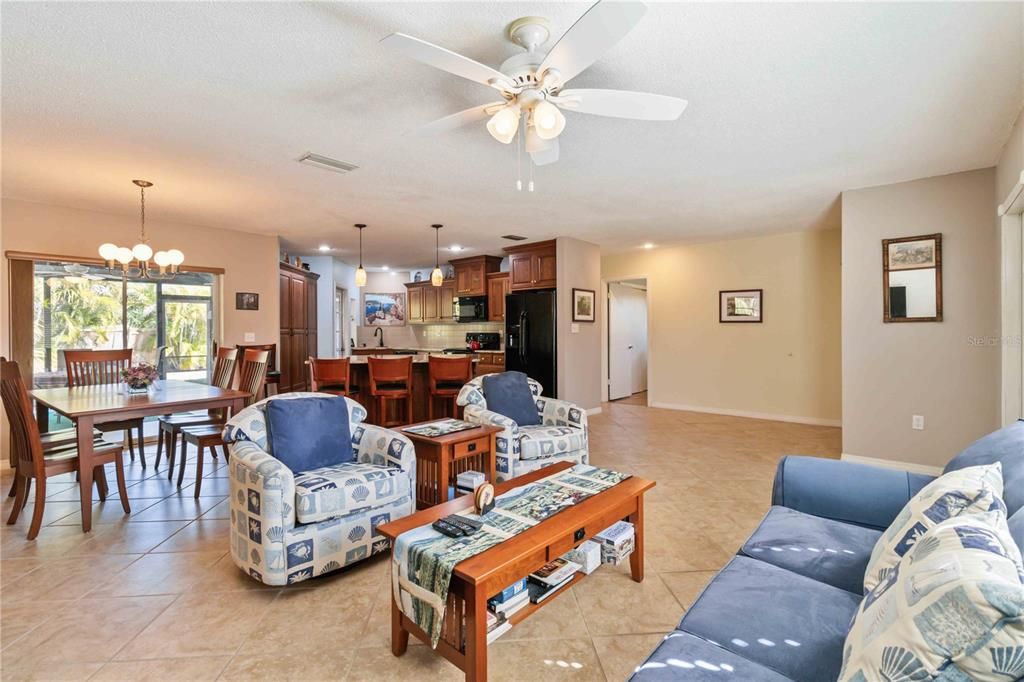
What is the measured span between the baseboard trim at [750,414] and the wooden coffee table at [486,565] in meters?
5.12

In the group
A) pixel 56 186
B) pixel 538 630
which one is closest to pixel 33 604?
pixel 538 630

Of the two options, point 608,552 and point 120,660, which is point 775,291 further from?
point 120,660

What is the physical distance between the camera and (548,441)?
346cm

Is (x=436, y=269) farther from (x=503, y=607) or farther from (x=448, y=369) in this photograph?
(x=503, y=607)

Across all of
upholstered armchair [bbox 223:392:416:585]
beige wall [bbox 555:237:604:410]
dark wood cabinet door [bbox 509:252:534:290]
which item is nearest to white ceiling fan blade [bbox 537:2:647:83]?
upholstered armchair [bbox 223:392:416:585]

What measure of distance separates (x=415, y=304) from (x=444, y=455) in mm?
6642

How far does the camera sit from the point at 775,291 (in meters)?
6.42

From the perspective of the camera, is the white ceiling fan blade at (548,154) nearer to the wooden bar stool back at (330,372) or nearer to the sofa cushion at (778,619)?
the sofa cushion at (778,619)

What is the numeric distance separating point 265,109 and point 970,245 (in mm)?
5232

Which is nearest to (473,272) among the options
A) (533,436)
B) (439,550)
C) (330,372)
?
(330,372)

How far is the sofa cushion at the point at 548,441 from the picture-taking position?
11.2 ft

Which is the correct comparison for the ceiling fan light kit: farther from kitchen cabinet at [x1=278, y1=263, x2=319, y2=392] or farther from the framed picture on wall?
the framed picture on wall

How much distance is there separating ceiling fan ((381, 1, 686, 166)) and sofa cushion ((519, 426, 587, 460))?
2.03 meters

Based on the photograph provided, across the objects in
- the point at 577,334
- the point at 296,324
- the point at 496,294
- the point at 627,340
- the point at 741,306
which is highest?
the point at 496,294
